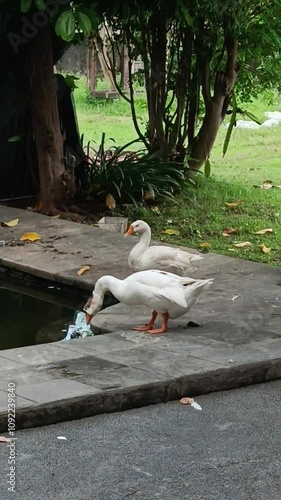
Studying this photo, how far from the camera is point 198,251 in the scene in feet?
27.3

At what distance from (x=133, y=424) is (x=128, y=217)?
5408 mm

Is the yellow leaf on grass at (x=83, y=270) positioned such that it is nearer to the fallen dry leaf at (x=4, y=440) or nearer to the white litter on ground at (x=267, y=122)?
the fallen dry leaf at (x=4, y=440)

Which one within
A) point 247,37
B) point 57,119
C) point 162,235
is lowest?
point 162,235

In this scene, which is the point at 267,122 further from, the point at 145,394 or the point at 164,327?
the point at 145,394

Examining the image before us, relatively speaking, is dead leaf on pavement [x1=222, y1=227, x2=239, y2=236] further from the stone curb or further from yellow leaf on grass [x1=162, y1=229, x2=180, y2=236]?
the stone curb

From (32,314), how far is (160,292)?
5.56 ft

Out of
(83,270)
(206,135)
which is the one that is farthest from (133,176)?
(83,270)

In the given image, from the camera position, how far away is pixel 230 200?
10.8 m

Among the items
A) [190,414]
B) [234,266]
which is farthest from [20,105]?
[190,414]

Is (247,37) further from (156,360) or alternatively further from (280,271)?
(156,360)

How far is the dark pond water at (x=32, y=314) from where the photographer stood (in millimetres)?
6520

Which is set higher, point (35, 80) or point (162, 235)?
point (35, 80)

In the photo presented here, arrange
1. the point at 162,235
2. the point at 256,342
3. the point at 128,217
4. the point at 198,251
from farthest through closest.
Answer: the point at 128,217, the point at 162,235, the point at 198,251, the point at 256,342

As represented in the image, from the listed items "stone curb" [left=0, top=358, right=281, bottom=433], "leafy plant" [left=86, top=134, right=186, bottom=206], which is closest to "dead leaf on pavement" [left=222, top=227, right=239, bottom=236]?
"leafy plant" [left=86, top=134, right=186, bottom=206]
